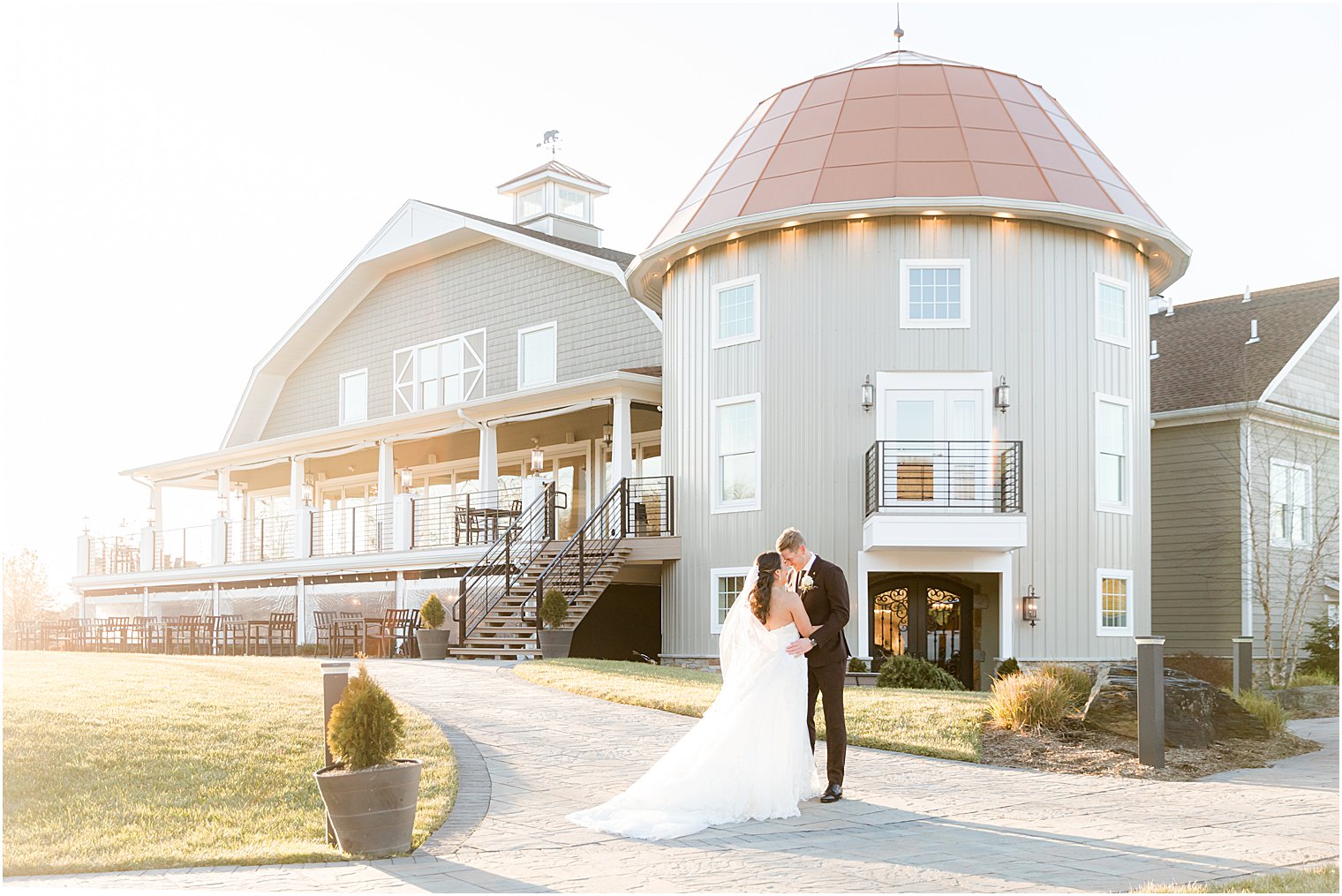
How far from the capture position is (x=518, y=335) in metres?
27.5

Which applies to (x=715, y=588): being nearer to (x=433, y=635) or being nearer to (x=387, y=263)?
(x=433, y=635)

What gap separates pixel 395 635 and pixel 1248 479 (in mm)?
14386

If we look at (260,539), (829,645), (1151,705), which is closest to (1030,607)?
(1151,705)

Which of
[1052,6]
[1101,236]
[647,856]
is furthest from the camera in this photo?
[1101,236]

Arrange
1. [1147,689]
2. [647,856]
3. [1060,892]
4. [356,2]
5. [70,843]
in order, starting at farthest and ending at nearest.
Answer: [356,2] < [1147,689] < [70,843] < [647,856] < [1060,892]

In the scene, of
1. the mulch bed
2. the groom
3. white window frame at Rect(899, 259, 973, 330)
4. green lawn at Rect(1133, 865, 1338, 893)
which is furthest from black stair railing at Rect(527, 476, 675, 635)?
green lawn at Rect(1133, 865, 1338, 893)

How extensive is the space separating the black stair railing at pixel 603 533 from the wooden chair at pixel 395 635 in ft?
8.19

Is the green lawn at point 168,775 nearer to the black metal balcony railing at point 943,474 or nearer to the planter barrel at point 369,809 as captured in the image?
the planter barrel at point 369,809

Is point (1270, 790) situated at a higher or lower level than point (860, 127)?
lower

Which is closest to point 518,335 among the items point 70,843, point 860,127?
point 860,127

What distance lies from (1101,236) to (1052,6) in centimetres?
475

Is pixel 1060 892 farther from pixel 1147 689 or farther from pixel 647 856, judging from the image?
pixel 1147 689

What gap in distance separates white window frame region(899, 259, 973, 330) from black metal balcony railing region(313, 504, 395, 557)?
11.3 meters

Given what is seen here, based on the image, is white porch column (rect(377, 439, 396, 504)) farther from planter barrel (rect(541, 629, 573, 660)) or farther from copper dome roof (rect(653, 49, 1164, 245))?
copper dome roof (rect(653, 49, 1164, 245))
